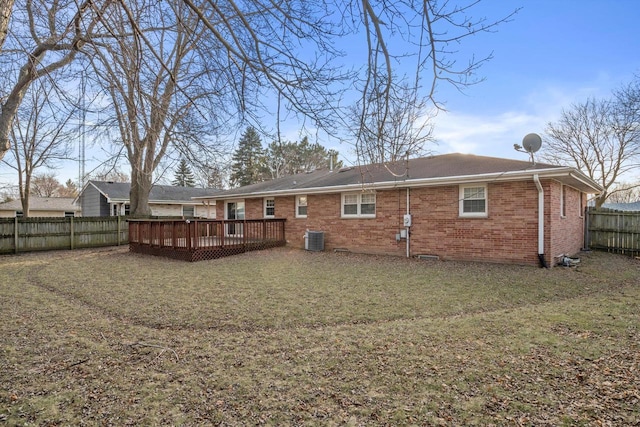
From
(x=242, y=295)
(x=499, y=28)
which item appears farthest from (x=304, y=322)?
(x=499, y=28)

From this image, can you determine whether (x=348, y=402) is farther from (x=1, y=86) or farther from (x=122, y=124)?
(x=1, y=86)


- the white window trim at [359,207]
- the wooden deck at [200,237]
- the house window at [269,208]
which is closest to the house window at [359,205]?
the white window trim at [359,207]

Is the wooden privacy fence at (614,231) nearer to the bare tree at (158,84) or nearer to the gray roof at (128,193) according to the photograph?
the bare tree at (158,84)

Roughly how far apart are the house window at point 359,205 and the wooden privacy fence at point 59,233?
451 inches

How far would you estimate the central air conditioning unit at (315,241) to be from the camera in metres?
13.3

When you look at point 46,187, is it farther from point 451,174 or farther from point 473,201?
point 473,201

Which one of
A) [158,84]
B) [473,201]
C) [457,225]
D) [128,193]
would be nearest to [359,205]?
[457,225]

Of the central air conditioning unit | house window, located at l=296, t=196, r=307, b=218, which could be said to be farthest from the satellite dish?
house window, located at l=296, t=196, r=307, b=218

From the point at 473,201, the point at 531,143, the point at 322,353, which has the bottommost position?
the point at 322,353

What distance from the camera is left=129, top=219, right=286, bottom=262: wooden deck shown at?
11672mm

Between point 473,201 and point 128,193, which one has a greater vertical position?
point 128,193

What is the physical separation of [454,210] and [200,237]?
8754 millimetres

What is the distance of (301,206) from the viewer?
14.5 m

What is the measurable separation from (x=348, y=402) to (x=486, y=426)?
3.23 ft
